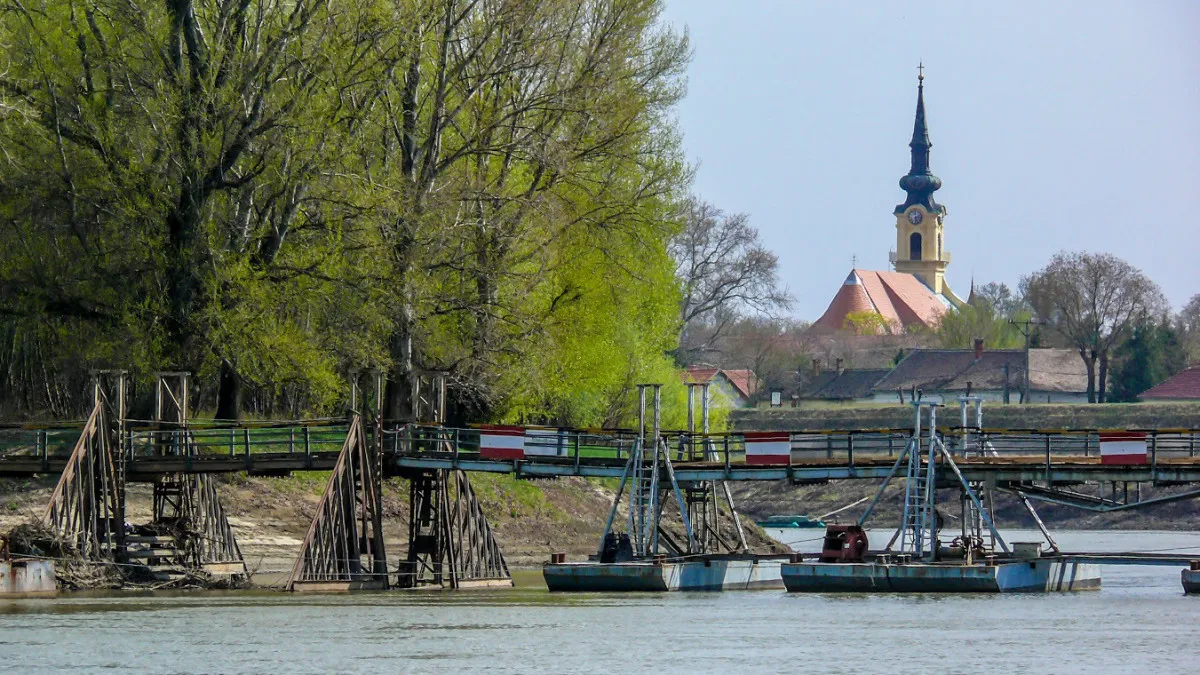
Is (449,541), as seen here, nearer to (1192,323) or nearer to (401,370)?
(401,370)

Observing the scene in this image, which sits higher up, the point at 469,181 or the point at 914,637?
the point at 469,181

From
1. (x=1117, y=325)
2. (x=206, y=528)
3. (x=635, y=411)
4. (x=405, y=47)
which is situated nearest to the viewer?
(x=206, y=528)

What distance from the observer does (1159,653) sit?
3572 centimetres

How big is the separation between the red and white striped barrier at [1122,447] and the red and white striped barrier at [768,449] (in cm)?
685

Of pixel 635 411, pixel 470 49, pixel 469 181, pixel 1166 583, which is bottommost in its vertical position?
pixel 1166 583

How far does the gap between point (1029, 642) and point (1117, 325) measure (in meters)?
93.9

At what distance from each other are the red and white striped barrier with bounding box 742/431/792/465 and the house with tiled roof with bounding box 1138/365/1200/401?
232 feet

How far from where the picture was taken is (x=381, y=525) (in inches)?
1934

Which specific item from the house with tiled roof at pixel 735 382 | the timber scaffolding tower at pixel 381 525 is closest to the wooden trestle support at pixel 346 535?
the timber scaffolding tower at pixel 381 525

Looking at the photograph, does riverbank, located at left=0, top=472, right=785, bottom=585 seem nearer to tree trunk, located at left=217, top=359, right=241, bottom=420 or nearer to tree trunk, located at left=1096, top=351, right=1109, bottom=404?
tree trunk, located at left=217, top=359, right=241, bottom=420

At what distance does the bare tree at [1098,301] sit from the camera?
125625mm

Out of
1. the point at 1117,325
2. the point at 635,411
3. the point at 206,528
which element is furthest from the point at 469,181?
the point at 1117,325

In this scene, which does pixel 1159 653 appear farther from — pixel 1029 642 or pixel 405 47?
pixel 405 47

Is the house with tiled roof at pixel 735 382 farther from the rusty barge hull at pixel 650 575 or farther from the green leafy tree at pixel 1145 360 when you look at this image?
the rusty barge hull at pixel 650 575
